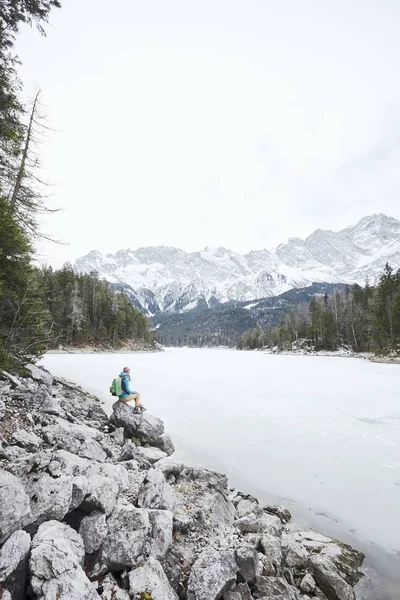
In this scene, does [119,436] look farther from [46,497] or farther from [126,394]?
[46,497]

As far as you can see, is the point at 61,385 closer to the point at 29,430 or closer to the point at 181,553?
the point at 29,430

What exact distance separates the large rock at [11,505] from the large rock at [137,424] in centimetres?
622

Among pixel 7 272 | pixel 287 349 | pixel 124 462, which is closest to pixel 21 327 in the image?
pixel 7 272

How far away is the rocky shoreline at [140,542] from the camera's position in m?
3.48

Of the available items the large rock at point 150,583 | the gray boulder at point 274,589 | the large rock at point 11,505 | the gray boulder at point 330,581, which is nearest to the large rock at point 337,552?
the gray boulder at point 330,581

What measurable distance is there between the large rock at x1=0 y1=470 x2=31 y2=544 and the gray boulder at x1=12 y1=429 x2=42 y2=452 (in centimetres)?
221

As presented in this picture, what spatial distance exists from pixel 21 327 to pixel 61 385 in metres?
5.32

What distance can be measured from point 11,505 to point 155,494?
7.91 feet

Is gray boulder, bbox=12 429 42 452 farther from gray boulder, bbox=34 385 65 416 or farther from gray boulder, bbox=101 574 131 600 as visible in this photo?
gray boulder, bbox=101 574 131 600

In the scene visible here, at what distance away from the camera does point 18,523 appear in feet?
12.3

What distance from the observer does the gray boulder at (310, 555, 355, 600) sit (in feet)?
14.4

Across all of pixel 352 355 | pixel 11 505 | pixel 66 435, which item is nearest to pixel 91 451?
pixel 66 435

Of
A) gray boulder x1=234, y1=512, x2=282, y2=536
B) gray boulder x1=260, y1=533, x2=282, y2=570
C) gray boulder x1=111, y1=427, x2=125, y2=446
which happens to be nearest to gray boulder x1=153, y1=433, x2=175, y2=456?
gray boulder x1=111, y1=427, x2=125, y2=446

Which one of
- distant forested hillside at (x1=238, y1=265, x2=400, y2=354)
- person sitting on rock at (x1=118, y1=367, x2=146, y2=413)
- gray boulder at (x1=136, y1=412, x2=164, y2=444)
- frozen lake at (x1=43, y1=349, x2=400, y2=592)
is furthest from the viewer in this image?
distant forested hillside at (x1=238, y1=265, x2=400, y2=354)
